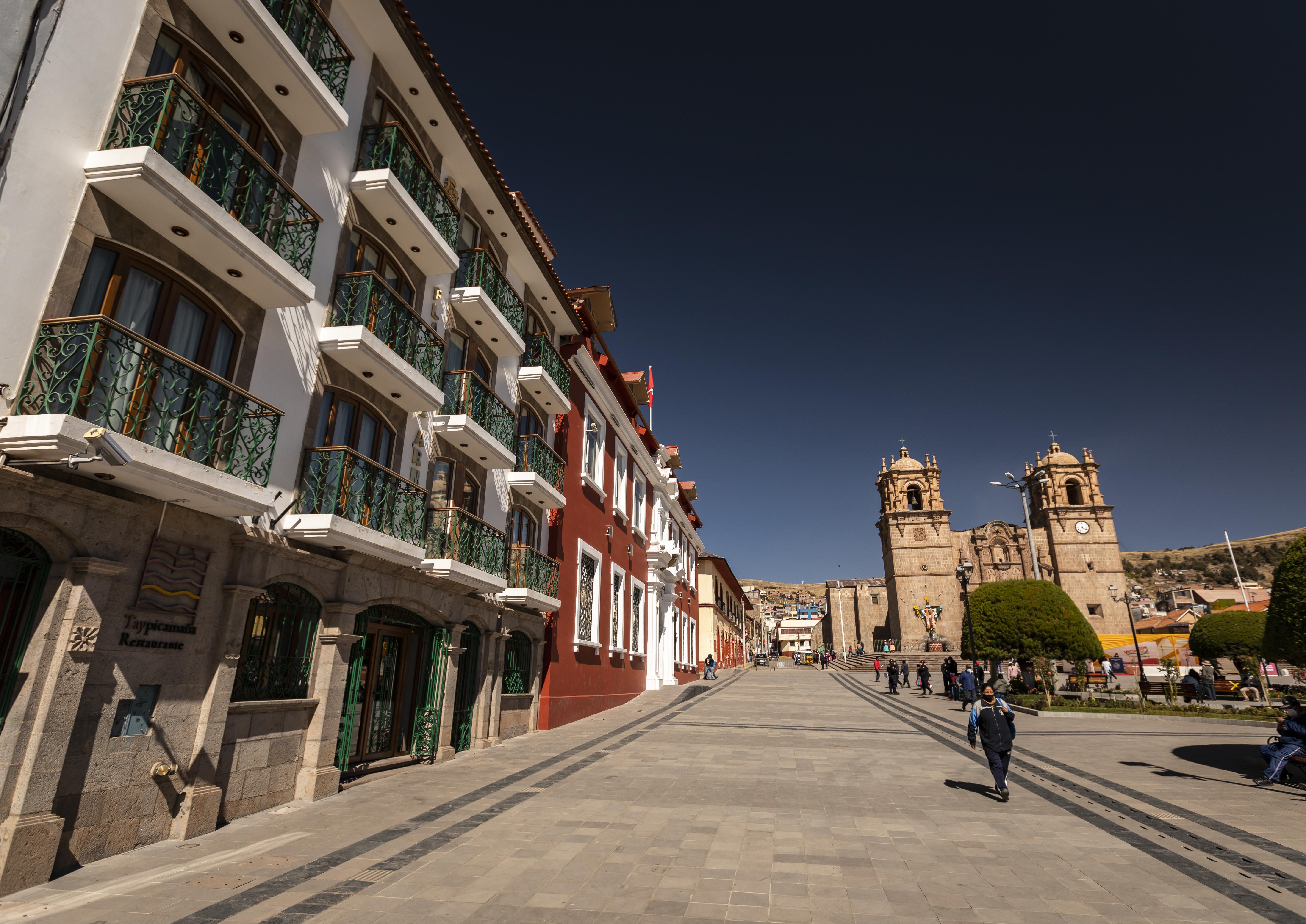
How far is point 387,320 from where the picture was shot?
963 cm

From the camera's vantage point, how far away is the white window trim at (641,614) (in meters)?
23.0

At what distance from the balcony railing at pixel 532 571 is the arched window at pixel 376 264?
18.3 feet

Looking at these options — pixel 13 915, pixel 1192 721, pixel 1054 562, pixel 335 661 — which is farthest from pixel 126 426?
pixel 1054 562

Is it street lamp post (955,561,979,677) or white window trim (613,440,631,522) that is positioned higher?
white window trim (613,440,631,522)

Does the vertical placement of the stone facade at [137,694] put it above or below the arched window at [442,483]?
below

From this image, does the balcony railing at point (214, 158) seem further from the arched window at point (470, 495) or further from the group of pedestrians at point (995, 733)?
the group of pedestrians at point (995, 733)

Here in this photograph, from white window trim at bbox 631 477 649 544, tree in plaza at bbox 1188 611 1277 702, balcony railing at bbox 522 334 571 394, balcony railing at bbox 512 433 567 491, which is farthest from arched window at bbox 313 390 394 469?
tree in plaza at bbox 1188 611 1277 702

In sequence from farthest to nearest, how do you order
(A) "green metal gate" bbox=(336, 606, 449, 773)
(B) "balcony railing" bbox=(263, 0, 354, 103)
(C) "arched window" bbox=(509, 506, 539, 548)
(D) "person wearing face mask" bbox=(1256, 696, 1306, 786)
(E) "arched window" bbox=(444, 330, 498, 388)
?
(C) "arched window" bbox=(509, 506, 539, 548)
(E) "arched window" bbox=(444, 330, 498, 388)
(D) "person wearing face mask" bbox=(1256, 696, 1306, 786)
(A) "green metal gate" bbox=(336, 606, 449, 773)
(B) "balcony railing" bbox=(263, 0, 354, 103)

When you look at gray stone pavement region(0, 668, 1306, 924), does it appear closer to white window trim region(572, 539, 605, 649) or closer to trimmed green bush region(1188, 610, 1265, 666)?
white window trim region(572, 539, 605, 649)

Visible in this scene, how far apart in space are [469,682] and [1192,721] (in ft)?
66.8

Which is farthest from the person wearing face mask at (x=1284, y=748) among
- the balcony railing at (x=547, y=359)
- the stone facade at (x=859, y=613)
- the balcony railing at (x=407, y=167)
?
the stone facade at (x=859, y=613)

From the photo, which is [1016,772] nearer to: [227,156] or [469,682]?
[469,682]

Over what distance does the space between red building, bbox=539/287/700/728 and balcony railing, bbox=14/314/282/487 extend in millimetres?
9930

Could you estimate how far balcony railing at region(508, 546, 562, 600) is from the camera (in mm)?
13633
